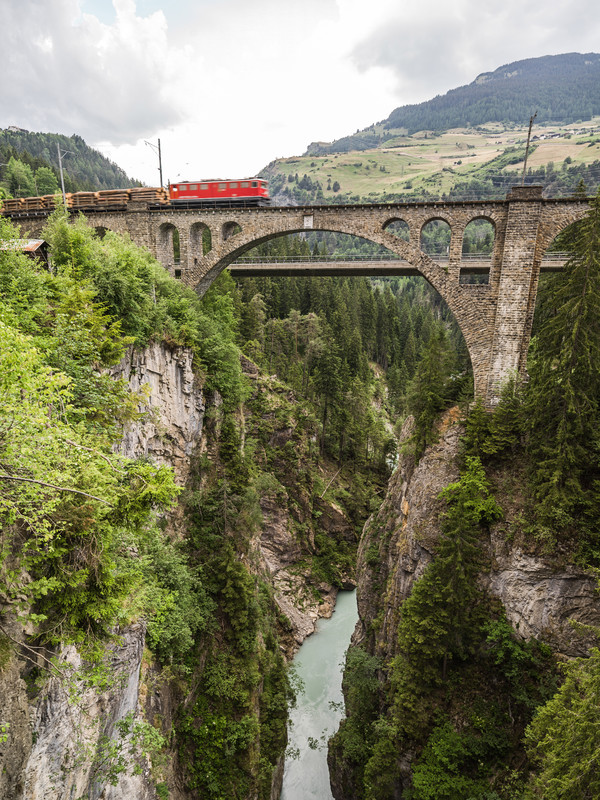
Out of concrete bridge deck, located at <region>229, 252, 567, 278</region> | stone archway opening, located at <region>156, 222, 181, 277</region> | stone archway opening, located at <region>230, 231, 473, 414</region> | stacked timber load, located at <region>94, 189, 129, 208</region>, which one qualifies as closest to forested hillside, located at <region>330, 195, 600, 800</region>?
concrete bridge deck, located at <region>229, 252, 567, 278</region>

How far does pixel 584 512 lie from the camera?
17234 millimetres

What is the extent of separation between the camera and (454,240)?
24.7 metres

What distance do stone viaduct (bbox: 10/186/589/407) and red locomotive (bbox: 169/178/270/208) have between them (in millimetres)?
1677

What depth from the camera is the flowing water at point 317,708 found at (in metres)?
26.0

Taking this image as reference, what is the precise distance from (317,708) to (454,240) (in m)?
28.7

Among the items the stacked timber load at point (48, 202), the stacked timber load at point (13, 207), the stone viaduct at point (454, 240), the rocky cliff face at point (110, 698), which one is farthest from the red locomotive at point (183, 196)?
the rocky cliff face at point (110, 698)

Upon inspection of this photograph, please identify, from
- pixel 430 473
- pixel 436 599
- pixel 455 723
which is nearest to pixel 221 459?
pixel 430 473

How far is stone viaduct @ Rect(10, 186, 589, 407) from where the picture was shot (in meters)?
22.9

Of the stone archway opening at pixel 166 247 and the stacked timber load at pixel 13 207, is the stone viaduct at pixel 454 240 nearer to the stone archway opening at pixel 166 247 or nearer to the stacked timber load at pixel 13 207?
the stone archway opening at pixel 166 247

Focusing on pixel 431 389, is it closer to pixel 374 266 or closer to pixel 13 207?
pixel 374 266

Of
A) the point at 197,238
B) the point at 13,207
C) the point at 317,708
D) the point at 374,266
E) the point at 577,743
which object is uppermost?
the point at 13,207

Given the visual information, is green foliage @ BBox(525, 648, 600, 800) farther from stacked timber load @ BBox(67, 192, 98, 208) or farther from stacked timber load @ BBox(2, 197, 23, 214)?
stacked timber load @ BBox(2, 197, 23, 214)

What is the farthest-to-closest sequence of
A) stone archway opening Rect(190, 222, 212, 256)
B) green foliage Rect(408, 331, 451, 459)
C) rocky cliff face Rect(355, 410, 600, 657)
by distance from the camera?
stone archway opening Rect(190, 222, 212, 256), green foliage Rect(408, 331, 451, 459), rocky cliff face Rect(355, 410, 600, 657)

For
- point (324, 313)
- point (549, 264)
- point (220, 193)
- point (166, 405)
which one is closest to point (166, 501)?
point (166, 405)
